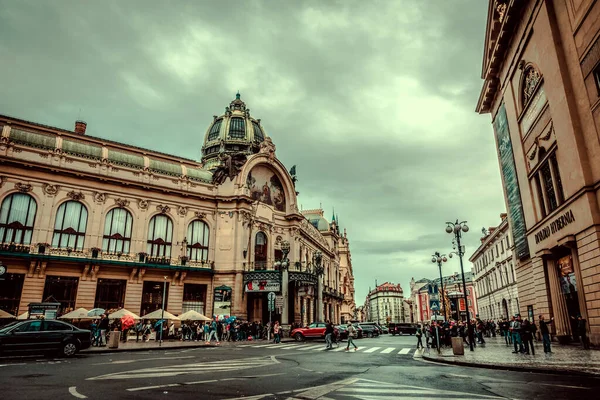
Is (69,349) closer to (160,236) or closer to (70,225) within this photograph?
(70,225)

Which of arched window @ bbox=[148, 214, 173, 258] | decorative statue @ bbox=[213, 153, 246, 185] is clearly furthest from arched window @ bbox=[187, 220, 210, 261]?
decorative statue @ bbox=[213, 153, 246, 185]

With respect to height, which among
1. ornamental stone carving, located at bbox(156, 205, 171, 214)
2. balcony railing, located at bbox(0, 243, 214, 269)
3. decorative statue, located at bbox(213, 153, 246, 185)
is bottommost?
balcony railing, located at bbox(0, 243, 214, 269)

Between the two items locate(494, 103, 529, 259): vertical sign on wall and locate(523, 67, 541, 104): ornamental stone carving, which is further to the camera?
locate(494, 103, 529, 259): vertical sign on wall

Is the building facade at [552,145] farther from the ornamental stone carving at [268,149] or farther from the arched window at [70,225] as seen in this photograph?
the arched window at [70,225]

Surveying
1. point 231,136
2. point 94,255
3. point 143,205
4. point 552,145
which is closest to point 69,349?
point 94,255

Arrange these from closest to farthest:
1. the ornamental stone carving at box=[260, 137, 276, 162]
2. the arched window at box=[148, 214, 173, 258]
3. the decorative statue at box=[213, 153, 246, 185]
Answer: the arched window at box=[148, 214, 173, 258], the decorative statue at box=[213, 153, 246, 185], the ornamental stone carving at box=[260, 137, 276, 162]

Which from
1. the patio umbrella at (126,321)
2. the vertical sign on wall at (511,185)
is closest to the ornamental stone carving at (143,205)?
the patio umbrella at (126,321)

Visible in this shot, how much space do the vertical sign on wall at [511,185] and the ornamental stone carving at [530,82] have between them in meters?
3.92

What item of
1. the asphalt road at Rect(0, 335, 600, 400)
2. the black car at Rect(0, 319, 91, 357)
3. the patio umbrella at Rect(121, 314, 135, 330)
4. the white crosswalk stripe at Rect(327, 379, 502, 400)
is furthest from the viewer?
the patio umbrella at Rect(121, 314, 135, 330)

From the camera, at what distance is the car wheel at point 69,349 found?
648 inches

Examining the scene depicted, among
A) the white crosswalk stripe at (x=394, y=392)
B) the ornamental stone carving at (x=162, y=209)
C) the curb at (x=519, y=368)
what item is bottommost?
the curb at (x=519, y=368)

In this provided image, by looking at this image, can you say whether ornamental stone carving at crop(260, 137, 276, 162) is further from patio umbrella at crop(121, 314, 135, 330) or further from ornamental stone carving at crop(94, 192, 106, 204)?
patio umbrella at crop(121, 314, 135, 330)

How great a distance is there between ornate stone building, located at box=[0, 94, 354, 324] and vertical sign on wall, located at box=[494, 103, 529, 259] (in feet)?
63.1

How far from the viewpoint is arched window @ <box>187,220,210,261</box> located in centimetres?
3978
